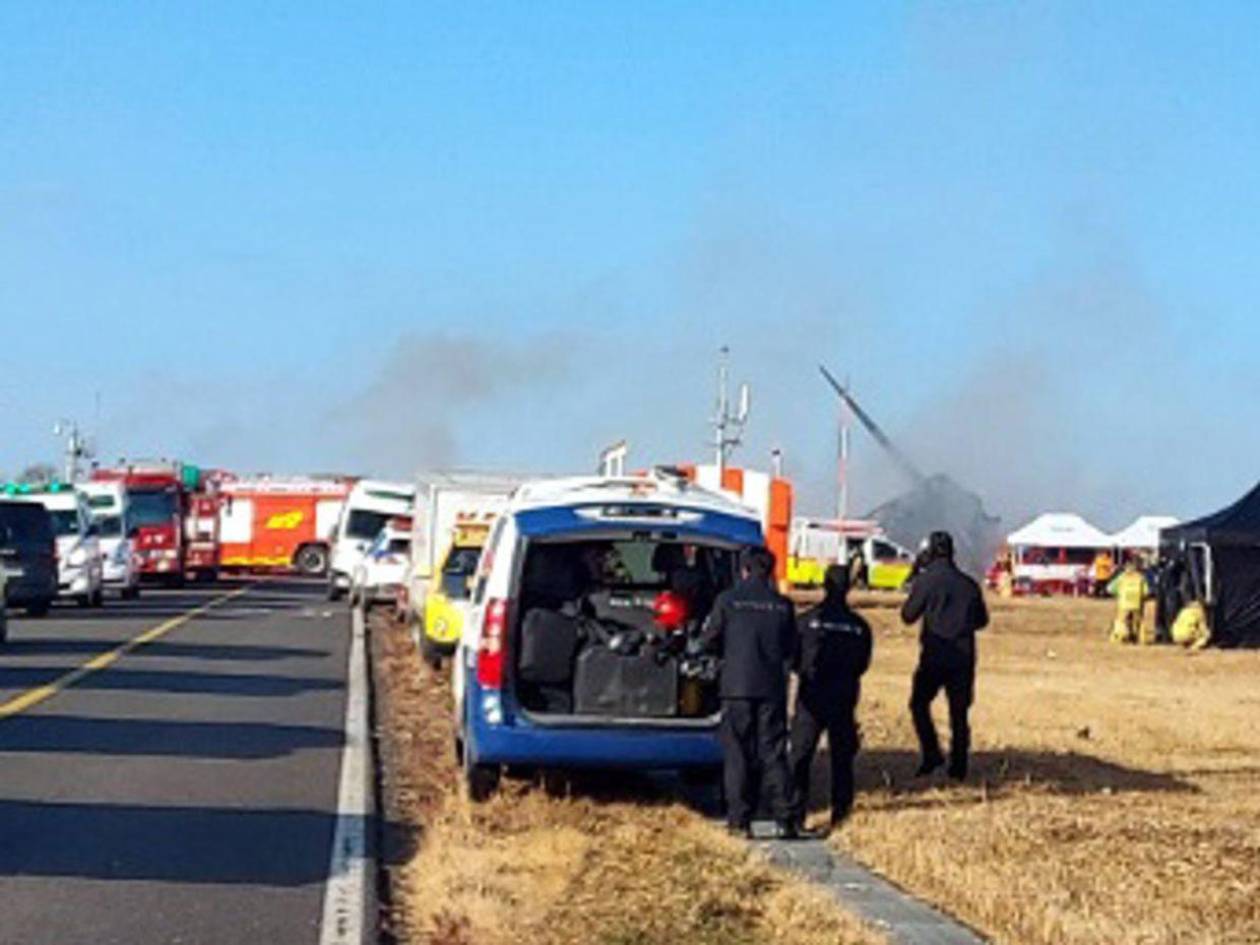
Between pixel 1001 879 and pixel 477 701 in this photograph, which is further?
pixel 477 701

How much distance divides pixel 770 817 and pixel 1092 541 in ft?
277

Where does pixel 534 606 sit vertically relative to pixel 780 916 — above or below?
above

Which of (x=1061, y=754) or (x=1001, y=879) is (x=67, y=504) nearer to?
(x=1061, y=754)

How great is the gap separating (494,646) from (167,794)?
2368 mm

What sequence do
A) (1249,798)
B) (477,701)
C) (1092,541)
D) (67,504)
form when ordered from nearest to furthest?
(477,701), (1249,798), (67,504), (1092,541)

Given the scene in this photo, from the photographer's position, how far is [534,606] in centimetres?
1662

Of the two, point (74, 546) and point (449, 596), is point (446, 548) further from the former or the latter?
point (74, 546)

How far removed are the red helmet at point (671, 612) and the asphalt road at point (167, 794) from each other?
2.40m

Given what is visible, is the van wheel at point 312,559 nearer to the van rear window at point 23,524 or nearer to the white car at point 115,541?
the white car at point 115,541

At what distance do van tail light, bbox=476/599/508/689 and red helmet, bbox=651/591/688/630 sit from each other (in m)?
1.20

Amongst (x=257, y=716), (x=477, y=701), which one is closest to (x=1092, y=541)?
(x=257, y=716)

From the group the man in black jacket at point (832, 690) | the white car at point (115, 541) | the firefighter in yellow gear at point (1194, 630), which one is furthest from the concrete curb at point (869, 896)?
→ the white car at point (115, 541)

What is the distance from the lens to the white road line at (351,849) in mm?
11562

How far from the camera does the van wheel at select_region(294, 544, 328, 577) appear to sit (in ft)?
248
